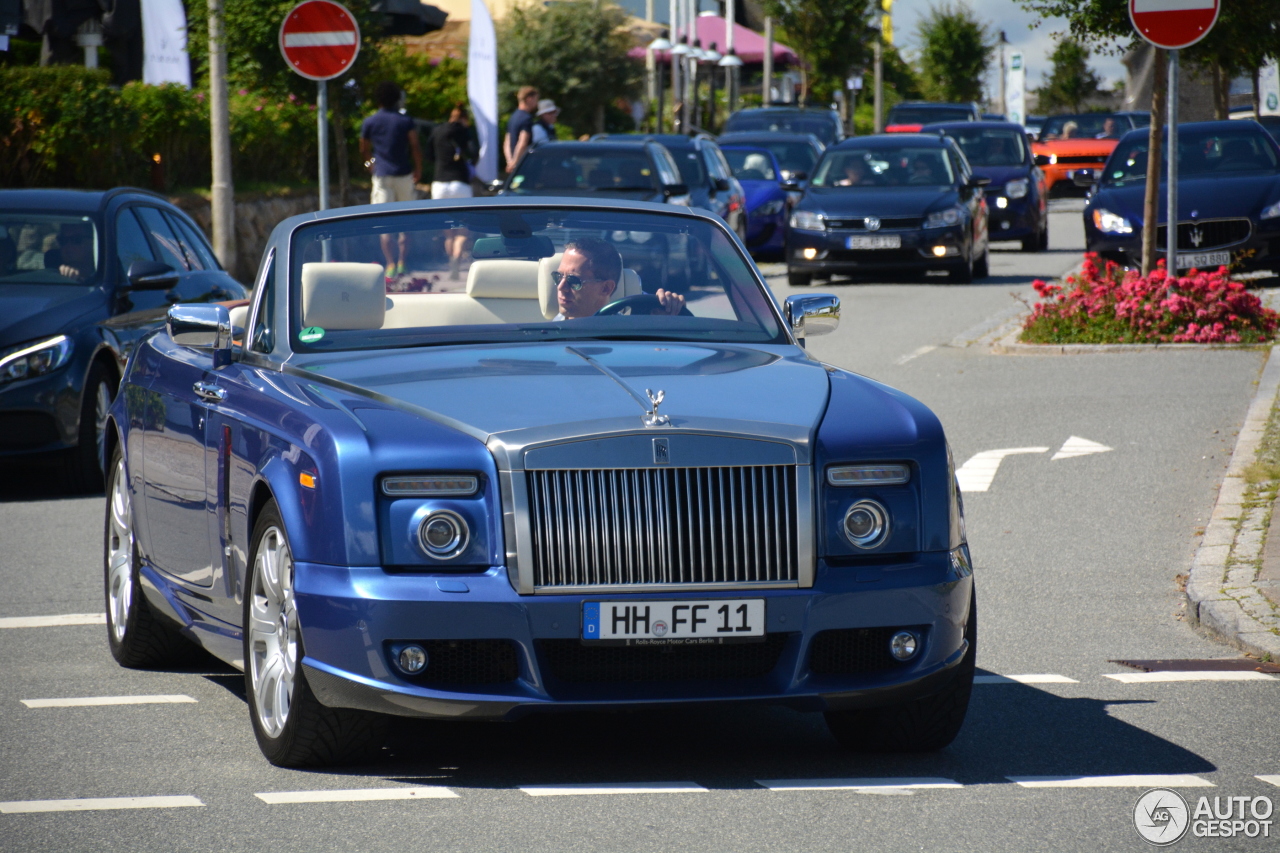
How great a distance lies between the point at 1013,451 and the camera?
37.1 feet

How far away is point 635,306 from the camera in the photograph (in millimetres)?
6234

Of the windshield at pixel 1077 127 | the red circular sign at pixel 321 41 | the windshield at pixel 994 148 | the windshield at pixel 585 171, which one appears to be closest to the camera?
the red circular sign at pixel 321 41

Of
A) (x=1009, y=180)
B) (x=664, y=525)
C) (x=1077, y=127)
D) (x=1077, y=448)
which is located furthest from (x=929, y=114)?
(x=664, y=525)

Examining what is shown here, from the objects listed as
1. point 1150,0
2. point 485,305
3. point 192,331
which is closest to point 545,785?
point 485,305

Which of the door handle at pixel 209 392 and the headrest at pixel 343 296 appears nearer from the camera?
the door handle at pixel 209 392

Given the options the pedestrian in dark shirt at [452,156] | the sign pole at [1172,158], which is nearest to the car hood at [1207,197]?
the sign pole at [1172,158]

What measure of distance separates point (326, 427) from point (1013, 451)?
7039 millimetres

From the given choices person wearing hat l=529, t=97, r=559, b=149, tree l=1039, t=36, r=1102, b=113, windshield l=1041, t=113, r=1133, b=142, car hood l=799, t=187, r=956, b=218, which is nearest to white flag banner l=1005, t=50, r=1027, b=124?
windshield l=1041, t=113, r=1133, b=142

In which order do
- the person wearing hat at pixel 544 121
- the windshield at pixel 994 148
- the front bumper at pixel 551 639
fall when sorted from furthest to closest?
the windshield at pixel 994 148 → the person wearing hat at pixel 544 121 → the front bumper at pixel 551 639

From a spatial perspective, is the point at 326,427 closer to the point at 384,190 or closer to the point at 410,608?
the point at 410,608

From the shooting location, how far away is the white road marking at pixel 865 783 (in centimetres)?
505

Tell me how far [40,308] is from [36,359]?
330 mm

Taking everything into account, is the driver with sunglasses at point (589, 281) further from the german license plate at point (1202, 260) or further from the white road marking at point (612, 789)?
the german license plate at point (1202, 260)

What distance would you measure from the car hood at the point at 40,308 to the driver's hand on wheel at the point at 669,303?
5.48 m
